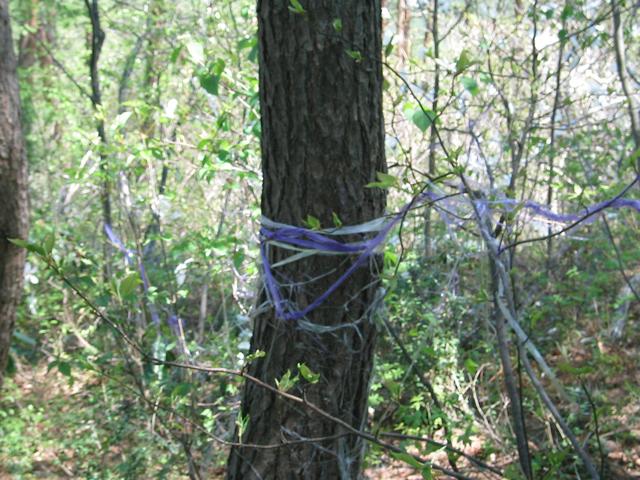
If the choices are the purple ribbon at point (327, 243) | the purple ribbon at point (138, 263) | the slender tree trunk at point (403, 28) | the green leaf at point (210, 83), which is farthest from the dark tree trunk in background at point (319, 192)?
the slender tree trunk at point (403, 28)

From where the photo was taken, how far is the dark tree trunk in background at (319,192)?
230 centimetres

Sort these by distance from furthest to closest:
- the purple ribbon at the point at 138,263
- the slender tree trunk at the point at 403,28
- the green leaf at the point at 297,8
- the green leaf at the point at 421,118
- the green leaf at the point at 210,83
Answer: the slender tree trunk at the point at 403,28 → the purple ribbon at the point at 138,263 → the green leaf at the point at 210,83 → the green leaf at the point at 421,118 → the green leaf at the point at 297,8

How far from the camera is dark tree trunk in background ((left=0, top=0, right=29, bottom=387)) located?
2.20 metres

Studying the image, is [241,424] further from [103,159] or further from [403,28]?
[403,28]

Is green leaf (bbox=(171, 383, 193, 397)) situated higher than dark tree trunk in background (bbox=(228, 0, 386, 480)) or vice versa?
dark tree trunk in background (bbox=(228, 0, 386, 480))

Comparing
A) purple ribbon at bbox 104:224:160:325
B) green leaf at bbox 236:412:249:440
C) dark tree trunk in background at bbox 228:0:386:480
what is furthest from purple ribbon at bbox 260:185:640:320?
purple ribbon at bbox 104:224:160:325

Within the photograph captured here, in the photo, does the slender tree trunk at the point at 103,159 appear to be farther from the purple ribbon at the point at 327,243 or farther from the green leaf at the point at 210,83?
the purple ribbon at the point at 327,243

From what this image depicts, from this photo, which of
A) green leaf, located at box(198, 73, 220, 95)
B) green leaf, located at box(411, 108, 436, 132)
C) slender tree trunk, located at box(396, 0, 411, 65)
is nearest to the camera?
green leaf, located at box(411, 108, 436, 132)

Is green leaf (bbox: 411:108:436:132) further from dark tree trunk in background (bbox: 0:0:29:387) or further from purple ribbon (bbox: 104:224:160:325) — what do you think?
purple ribbon (bbox: 104:224:160:325)

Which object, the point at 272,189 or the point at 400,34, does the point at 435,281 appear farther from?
the point at 400,34

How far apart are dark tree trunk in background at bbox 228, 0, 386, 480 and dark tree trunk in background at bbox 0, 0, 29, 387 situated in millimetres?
776

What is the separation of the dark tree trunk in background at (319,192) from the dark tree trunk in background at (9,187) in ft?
2.55

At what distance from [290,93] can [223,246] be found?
55.8 inches

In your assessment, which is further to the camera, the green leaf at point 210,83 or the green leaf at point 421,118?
the green leaf at point 210,83
